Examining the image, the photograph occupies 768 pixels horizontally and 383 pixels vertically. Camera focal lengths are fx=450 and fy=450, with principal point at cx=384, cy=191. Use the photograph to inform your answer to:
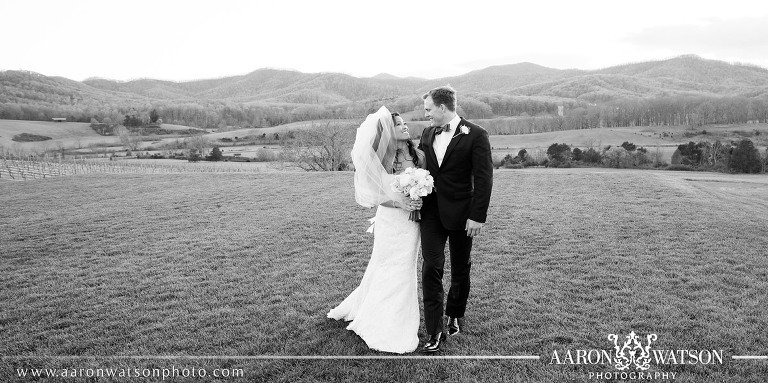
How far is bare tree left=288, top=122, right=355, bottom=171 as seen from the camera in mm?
42219

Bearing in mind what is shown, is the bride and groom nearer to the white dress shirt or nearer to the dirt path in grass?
the white dress shirt

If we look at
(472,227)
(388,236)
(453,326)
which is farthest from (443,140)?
(453,326)

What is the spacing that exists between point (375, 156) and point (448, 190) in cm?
87

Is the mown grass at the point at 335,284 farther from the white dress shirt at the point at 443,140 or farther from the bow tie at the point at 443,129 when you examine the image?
the bow tie at the point at 443,129

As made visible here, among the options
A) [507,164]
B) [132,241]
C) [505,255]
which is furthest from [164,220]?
[507,164]

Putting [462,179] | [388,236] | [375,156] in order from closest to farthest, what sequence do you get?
[462,179] → [375,156] → [388,236]

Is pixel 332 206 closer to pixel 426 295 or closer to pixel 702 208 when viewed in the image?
pixel 426 295

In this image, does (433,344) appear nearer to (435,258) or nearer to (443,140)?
(435,258)

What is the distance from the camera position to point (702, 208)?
1297cm

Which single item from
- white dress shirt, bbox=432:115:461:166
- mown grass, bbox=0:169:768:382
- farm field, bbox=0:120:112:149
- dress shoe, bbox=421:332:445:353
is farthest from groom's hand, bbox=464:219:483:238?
farm field, bbox=0:120:112:149

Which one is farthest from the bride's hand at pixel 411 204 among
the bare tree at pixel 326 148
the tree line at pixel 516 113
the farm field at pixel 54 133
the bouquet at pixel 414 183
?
the farm field at pixel 54 133

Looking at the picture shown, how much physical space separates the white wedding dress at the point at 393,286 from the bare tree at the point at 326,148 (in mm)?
36221

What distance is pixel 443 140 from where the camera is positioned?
16.0 ft

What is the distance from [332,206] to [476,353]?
1026 cm
